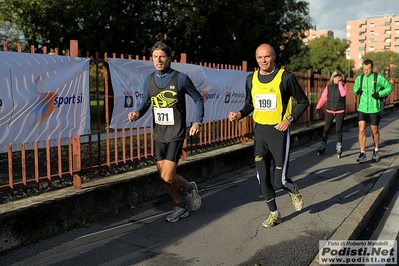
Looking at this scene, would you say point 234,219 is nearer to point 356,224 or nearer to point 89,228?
point 356,224

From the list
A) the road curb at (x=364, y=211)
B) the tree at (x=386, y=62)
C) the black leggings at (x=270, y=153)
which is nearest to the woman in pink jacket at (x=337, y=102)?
the road curb at (x=364, y=211)

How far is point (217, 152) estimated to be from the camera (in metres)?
7.61

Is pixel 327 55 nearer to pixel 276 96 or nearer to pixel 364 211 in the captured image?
pixel 364 211

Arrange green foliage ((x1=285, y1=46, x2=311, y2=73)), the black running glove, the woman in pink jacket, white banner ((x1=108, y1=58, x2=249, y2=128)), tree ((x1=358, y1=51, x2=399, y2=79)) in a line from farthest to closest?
tree ((x1=358, y1=51, x2=399, y2=79)) < green foliage ((x1=285, y1=46, x2=311, y2=73)) < the woman in pink jacket < the black running glove < white banner ((x1=108, y1=58, x2=249, y2=128))

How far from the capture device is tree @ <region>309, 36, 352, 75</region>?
81875 mm

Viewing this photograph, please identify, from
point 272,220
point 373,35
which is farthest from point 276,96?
point 373,35

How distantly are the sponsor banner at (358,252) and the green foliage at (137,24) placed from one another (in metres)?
15.5

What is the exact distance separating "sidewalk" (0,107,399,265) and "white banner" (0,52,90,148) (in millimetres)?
690

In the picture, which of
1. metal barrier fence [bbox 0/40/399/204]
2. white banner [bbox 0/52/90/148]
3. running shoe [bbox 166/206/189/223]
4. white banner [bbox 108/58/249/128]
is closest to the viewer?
white banner [bbox 0/52/90/148]

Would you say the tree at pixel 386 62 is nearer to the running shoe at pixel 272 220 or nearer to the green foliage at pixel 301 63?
the green foliage at pixel 301 63

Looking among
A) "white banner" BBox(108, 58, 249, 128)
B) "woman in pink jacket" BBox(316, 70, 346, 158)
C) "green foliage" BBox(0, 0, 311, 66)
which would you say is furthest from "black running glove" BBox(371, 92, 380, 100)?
"green foliage" BBox(0, 0, 311, 66)

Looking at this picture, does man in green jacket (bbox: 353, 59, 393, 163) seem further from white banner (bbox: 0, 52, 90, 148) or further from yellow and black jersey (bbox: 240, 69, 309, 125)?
white banner (bbox: 0, 52, 90, 148)

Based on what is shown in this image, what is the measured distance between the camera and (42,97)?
4.41 m

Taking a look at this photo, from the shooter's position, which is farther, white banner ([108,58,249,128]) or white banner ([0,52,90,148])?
white banner ([108,58,249,128])
